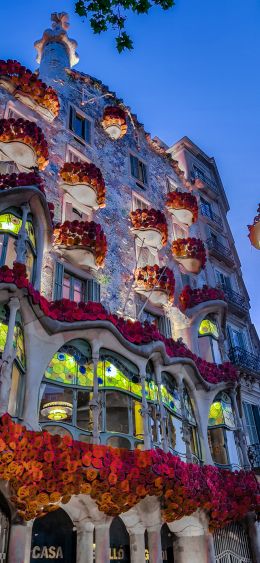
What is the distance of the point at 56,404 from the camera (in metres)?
12.6

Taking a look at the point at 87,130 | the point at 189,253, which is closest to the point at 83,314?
the point at 189,253

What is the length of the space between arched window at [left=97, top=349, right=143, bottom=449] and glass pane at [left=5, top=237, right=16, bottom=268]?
3730mm

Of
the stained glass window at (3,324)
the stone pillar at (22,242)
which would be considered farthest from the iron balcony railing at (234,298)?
the stained glass window at (3,324)

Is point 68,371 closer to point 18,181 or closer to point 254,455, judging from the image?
point 18,181

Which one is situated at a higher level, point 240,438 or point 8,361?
point 240,438

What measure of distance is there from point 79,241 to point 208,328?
308 inches

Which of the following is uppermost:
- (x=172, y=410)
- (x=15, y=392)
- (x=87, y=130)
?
(x=87, y=130)

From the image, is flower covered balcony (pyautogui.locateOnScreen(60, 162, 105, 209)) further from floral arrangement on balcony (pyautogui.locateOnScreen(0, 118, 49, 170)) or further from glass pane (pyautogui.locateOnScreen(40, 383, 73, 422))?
glass pane (pyautogui.locateOnScreen(40, 383, 73, 422))

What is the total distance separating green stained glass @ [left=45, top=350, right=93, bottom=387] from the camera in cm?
1225

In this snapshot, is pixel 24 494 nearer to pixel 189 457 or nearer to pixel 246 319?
pixel 189 457

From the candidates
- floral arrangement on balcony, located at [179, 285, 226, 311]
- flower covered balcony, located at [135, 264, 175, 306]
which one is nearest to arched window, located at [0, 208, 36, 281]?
flower covered balcony, located at [135, 264, 175, 306]

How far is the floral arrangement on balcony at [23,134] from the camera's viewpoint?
618 inches

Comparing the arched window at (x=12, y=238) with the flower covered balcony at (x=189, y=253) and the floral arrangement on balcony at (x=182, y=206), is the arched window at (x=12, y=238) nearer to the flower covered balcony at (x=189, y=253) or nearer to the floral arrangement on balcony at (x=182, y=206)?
the flower covered balcony at (x=189, y=253)

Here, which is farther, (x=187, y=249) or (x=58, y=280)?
(x=187, y=249)
